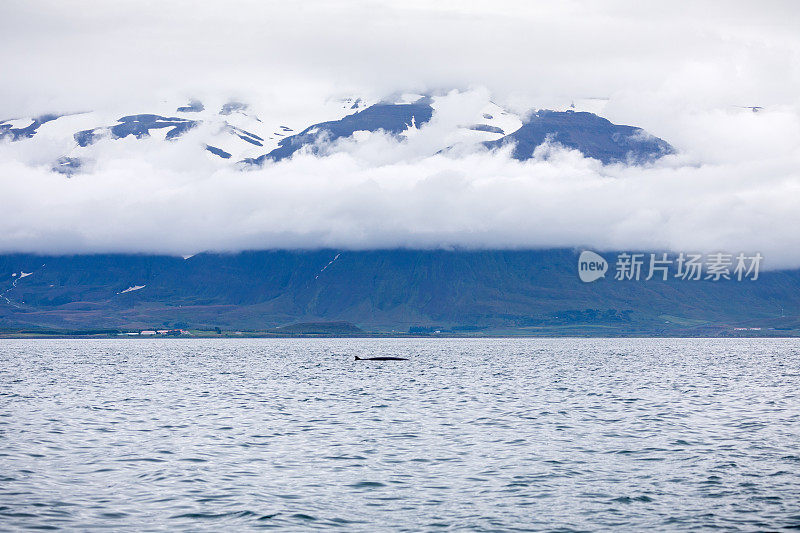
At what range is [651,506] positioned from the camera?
38719mm

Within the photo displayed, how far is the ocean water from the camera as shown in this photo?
3719cm

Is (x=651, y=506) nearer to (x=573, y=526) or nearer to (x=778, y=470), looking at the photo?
(x=573, y=526)

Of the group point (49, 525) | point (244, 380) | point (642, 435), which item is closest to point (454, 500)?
point (49, 525)

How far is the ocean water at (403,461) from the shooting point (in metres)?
37.2

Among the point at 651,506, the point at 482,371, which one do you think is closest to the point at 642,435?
the point at 651,506

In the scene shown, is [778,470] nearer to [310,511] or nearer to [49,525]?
[310,511]

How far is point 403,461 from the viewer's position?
5056 centimetres

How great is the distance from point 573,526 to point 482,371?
11265 centimetres

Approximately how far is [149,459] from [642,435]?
1226 inches

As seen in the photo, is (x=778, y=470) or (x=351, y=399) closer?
(x=778, y=470)

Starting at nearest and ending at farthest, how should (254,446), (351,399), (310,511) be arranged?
1. (310,511)
2. (254,446)
3. (351,399)

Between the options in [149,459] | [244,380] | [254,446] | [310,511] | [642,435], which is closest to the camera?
[310,511]

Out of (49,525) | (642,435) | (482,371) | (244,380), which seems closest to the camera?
(49,525)

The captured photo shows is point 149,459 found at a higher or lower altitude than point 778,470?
lower
